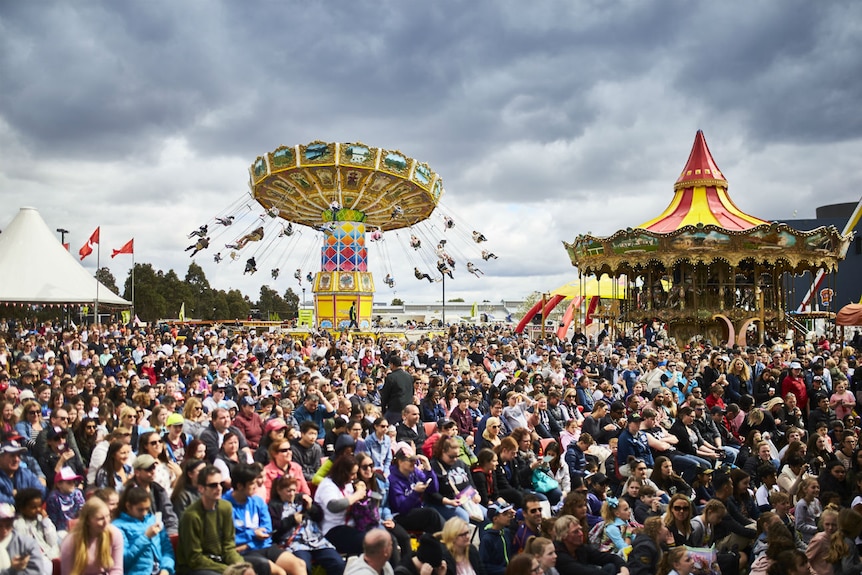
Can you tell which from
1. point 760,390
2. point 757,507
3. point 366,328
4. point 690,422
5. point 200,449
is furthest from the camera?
Answer: point 366,328

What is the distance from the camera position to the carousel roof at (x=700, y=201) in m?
26.7

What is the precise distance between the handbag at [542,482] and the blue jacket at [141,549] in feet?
11.9

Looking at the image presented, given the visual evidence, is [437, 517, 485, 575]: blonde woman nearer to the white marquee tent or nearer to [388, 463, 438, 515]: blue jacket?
[388, 463, 438, 515]: blue jacket

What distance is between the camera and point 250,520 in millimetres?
4848

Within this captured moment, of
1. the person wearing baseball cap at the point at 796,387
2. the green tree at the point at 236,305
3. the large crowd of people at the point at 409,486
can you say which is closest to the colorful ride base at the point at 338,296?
the large crowd of people at the point at 409,486

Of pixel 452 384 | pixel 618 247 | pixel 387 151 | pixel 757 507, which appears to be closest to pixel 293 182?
pixel 387 151

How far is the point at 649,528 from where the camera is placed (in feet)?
17.4

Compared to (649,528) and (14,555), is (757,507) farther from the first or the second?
(14,555)

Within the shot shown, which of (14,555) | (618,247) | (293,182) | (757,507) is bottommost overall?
(757,507)

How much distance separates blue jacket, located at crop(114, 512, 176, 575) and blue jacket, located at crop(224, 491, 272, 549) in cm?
45

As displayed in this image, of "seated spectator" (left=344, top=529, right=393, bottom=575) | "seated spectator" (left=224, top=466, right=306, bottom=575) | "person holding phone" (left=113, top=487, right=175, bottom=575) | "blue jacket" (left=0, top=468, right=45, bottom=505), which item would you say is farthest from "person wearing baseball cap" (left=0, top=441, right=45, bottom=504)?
"seated spectator" (left=344, top=529, right=393, bottom=575)

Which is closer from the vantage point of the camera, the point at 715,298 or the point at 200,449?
the point at 200,449

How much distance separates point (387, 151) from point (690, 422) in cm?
2201

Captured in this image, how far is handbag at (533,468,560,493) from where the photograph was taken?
22.9 ft
